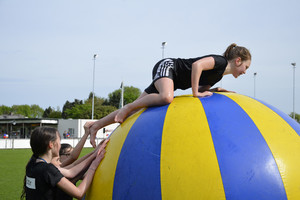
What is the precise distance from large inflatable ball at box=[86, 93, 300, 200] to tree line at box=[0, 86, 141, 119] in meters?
57.0

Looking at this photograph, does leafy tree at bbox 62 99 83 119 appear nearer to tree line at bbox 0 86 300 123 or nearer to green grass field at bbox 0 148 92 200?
tree line at bbox 0 86 300 123

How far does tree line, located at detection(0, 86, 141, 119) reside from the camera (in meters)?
62.4

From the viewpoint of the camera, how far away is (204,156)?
247 cm

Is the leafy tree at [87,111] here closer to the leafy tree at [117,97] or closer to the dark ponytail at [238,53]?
the leafy tree at [117,97]

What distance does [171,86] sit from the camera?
3.14 metres

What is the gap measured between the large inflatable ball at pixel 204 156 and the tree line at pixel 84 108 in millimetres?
57008

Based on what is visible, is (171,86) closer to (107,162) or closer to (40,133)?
(107,162)

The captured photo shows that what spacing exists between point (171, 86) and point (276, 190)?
1344 mm

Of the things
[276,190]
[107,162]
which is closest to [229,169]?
[276,190]

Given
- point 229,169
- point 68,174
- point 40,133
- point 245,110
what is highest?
point 245,110

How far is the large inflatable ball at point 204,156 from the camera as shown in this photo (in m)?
2.40

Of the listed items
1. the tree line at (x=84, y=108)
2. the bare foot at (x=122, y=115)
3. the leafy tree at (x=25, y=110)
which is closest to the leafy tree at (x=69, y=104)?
the tree line at (x=84, y=108)

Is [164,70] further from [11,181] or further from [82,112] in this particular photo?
[82,112]

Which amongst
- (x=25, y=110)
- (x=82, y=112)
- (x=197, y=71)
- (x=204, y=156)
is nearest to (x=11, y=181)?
(x=197, y=71)
